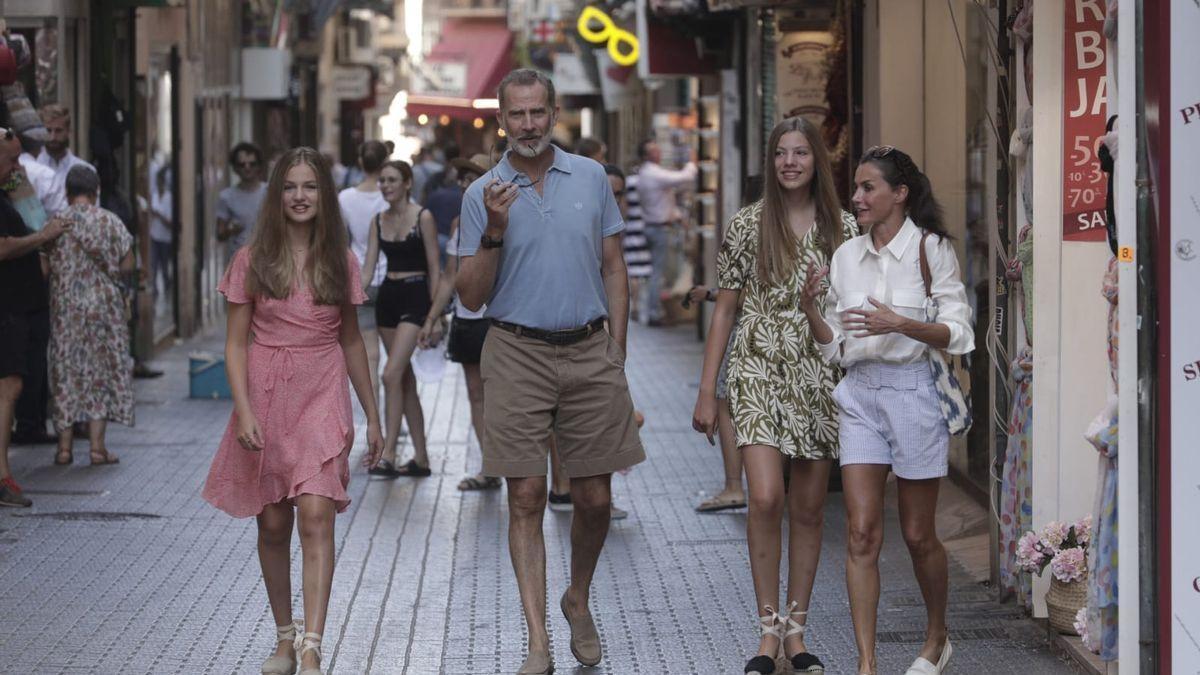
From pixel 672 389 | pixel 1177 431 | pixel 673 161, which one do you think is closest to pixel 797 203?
pixel 1177 431

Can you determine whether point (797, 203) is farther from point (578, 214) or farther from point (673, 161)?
point (673, 161)

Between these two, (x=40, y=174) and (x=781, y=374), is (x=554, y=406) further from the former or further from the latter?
(x=40, y=174)

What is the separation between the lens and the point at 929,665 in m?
6.64

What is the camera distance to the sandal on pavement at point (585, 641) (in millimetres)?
6965

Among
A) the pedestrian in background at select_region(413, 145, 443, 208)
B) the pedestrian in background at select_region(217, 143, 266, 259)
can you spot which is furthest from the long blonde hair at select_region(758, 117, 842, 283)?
the pedestrian in background at select_region(413, 145, 443, 208)

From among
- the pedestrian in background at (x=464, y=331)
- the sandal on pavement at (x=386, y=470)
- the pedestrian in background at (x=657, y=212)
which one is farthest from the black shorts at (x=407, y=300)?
the pedestrian in background at (x=657, y=212)

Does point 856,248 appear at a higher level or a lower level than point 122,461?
higher

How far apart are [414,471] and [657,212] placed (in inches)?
502

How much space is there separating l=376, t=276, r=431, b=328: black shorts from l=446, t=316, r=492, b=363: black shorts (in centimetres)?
66

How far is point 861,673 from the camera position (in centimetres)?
646

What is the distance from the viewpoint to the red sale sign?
279 inches

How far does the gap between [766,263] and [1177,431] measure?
173cm

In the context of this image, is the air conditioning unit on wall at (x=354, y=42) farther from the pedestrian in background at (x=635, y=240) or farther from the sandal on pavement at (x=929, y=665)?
the sandal on pavement at (x=929, y=665)

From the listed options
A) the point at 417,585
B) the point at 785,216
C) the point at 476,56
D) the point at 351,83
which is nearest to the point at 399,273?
the point at 417,585
